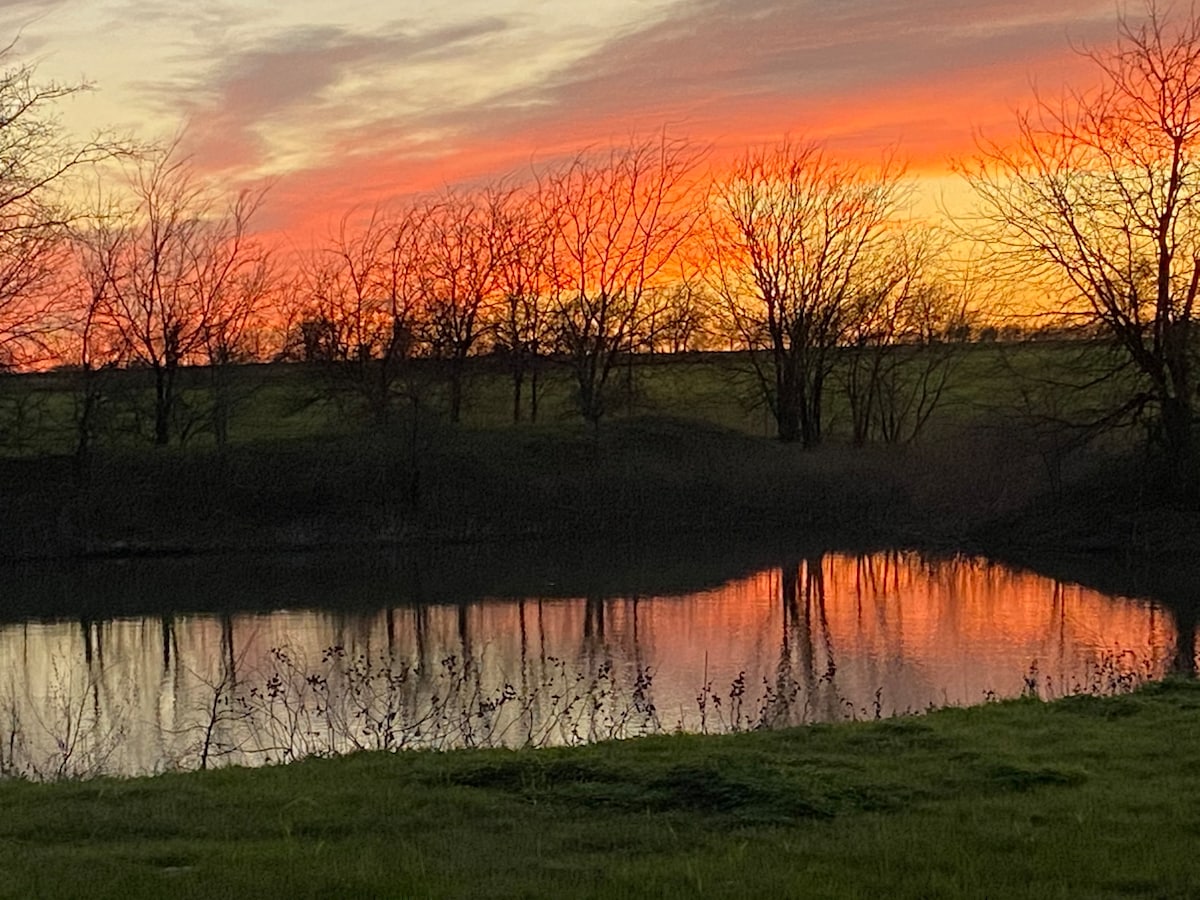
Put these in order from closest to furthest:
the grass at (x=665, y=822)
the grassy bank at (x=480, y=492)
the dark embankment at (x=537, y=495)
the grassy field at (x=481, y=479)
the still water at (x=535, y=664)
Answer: the grass at (x=665, y=822)
the still water at (x=535, y=664)
the dark embankment at (x=537, y=495)
the grassy field at (x=481, y=479)
the grassy bank at (x=480, y=492)

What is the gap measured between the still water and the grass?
3.18 metres

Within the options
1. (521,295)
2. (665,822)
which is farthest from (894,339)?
(665,822)

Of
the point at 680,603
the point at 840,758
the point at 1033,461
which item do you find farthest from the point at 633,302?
the point at 840,758

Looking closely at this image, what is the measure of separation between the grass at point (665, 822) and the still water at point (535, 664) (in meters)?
3.18

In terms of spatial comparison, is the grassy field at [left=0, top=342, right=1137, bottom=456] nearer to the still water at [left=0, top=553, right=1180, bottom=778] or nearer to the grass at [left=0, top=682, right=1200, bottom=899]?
the still water at [left=0, top=553, right=1180, bottom=778]

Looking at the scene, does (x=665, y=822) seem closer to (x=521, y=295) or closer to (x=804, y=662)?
(x=804, y=662)

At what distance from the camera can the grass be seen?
5953 mm

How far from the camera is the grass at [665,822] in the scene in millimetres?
5953

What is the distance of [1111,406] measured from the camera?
31281 mm

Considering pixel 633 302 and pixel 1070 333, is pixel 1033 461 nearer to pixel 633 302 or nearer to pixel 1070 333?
pixel 1070 333

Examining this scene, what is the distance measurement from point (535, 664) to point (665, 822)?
11.0m

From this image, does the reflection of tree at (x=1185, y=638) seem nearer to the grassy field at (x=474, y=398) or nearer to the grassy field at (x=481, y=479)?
the grassy field at (x=474, y=398)

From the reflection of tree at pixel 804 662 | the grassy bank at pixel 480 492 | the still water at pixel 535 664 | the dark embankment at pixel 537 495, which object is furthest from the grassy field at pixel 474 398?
the still water at pixel 535 664

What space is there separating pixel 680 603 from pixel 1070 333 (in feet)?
41.4
